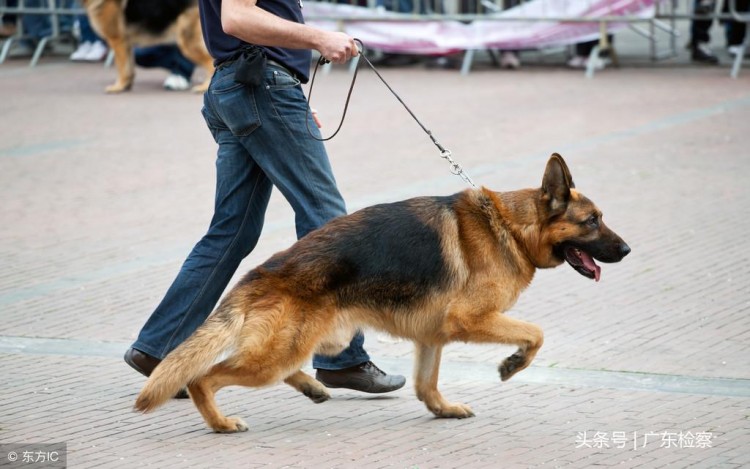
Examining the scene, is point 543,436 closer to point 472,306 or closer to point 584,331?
point 472,306

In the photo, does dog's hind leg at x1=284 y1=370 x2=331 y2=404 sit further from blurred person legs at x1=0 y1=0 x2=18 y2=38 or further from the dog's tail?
blurred person legs at x1=0 y1=0 x2=18 y2=38

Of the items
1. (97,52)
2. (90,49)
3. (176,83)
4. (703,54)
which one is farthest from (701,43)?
(90,49)

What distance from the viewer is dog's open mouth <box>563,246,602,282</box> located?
4562 millimetres

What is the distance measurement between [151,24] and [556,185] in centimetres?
989

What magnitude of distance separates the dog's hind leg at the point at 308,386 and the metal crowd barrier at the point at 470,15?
9.84 m

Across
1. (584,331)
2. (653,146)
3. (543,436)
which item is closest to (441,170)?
(653,146)

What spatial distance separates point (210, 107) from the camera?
493cm

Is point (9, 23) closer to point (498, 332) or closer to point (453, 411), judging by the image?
point (453, 411)

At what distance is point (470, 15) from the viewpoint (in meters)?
14.7

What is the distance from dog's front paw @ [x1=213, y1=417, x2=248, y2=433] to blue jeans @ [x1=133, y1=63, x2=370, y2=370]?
0.56 metres

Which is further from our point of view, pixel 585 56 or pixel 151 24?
pixel 585 56

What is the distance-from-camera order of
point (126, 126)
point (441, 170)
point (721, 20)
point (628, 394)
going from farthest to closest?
point (721, 20) < point (126, 126) < point (441, 170) < point (628, 394)

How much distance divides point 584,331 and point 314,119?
1.87 meters

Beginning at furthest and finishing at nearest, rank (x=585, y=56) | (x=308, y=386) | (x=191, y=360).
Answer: (x=585, y=56) < (x=308, y=386) < (x=191, y=360)
